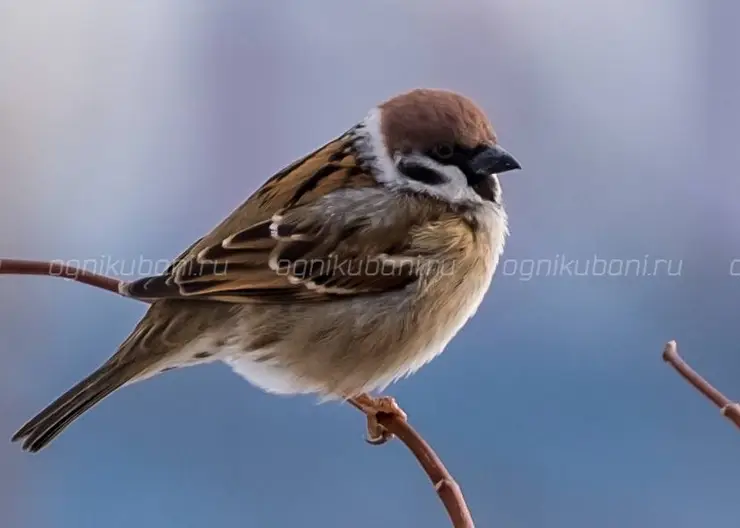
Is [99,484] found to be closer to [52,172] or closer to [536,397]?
[52,172]

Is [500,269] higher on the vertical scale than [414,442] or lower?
higher

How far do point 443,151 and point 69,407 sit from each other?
52 centimetres

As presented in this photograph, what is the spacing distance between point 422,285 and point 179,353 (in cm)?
30

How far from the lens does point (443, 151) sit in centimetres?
113

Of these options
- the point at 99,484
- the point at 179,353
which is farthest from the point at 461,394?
the point at 179,353

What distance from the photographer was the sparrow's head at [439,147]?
110cm

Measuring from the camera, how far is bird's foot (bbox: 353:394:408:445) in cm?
117

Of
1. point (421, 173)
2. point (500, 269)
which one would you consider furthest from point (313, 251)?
point (500, 269)

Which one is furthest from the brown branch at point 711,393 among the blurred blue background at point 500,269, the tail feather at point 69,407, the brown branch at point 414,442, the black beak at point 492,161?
the blurred blue background at point 500,269

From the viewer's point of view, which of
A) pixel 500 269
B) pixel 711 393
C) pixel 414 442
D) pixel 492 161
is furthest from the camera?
pixel 500 269

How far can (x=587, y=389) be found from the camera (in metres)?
1.91

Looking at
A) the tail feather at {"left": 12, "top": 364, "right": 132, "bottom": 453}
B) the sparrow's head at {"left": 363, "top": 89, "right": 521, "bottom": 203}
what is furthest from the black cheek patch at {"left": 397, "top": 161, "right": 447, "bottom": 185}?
the tail feather at {"left": 12, "top": 364, "right": 132, "bottom": 453}

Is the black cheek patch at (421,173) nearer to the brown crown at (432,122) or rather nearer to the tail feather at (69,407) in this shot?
the brown crown at (432,122)

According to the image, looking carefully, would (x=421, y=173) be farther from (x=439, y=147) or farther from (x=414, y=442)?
(x=414, y=442)
